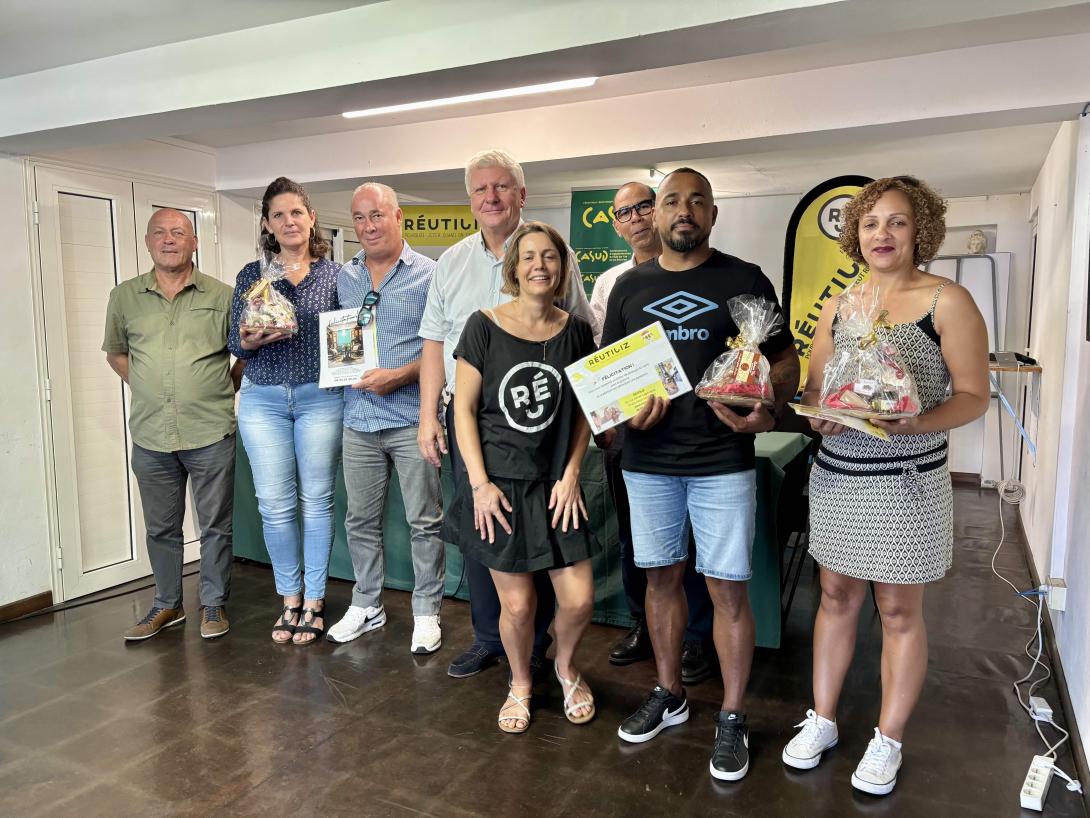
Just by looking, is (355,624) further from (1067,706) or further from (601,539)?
(1067,706)

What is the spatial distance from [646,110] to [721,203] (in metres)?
3.94

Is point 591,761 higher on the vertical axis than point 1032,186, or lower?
lower

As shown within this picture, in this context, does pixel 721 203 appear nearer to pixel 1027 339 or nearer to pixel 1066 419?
pixel 1027 339

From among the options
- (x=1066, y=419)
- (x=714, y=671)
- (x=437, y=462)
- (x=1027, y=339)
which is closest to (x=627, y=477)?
(x=437, y=462)

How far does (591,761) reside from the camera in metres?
2.42

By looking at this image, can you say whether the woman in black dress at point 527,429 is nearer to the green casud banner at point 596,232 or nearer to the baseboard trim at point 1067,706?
the baseboard trim at point 1067,706

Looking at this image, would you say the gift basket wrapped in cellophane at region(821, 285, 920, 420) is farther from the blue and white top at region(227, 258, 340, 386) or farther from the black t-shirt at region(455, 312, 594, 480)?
the blue and white top at region(227, 258, 340, 386)

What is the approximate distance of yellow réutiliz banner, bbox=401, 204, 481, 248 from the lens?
6637mm

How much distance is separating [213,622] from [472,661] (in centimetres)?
125

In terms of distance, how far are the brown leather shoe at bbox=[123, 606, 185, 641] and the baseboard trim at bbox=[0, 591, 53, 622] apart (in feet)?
2.20

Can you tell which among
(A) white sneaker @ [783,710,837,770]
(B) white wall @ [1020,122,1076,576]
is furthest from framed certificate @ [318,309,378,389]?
(B) white wall @ [1020,122,1076,576]

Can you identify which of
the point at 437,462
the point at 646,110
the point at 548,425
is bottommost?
the point at 437,462

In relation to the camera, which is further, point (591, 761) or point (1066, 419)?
point (1066, 419)

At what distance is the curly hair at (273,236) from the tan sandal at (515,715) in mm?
1998
